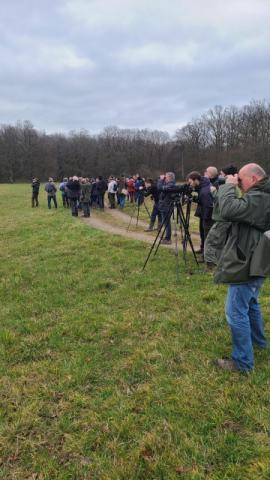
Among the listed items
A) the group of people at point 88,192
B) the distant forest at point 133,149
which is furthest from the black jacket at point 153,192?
the distant forest at point 133,149

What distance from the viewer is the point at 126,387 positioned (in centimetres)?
384

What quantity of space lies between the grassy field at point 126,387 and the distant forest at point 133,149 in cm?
6624

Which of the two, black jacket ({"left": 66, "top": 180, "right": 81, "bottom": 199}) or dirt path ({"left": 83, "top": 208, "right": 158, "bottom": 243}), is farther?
black jacket ({"left": 66, "top": 180, "right": 81, "bottom": 199})

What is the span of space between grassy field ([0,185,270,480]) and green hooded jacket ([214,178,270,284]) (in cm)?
119

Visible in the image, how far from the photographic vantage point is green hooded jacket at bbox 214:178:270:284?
350cm

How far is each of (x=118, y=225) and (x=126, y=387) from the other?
12.1m

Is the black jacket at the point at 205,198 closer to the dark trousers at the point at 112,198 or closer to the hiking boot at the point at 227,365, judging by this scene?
the hiking boot at the point at 227,365

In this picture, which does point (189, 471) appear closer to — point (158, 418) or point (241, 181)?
point (158, 418)

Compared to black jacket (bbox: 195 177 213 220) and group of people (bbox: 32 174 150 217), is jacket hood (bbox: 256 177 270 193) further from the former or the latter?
group of people (bbox: 32 174 150 217)

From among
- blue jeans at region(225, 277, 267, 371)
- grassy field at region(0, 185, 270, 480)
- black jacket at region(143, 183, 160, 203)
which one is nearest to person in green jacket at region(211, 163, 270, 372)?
blue jeans at region(225, 277, 267, 371)

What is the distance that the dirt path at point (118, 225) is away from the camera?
12438 mm

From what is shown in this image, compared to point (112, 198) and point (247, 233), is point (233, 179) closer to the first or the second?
point (247, 233)

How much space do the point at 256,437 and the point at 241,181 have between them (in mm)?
2425

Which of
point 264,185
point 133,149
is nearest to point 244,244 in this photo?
point 264,185
